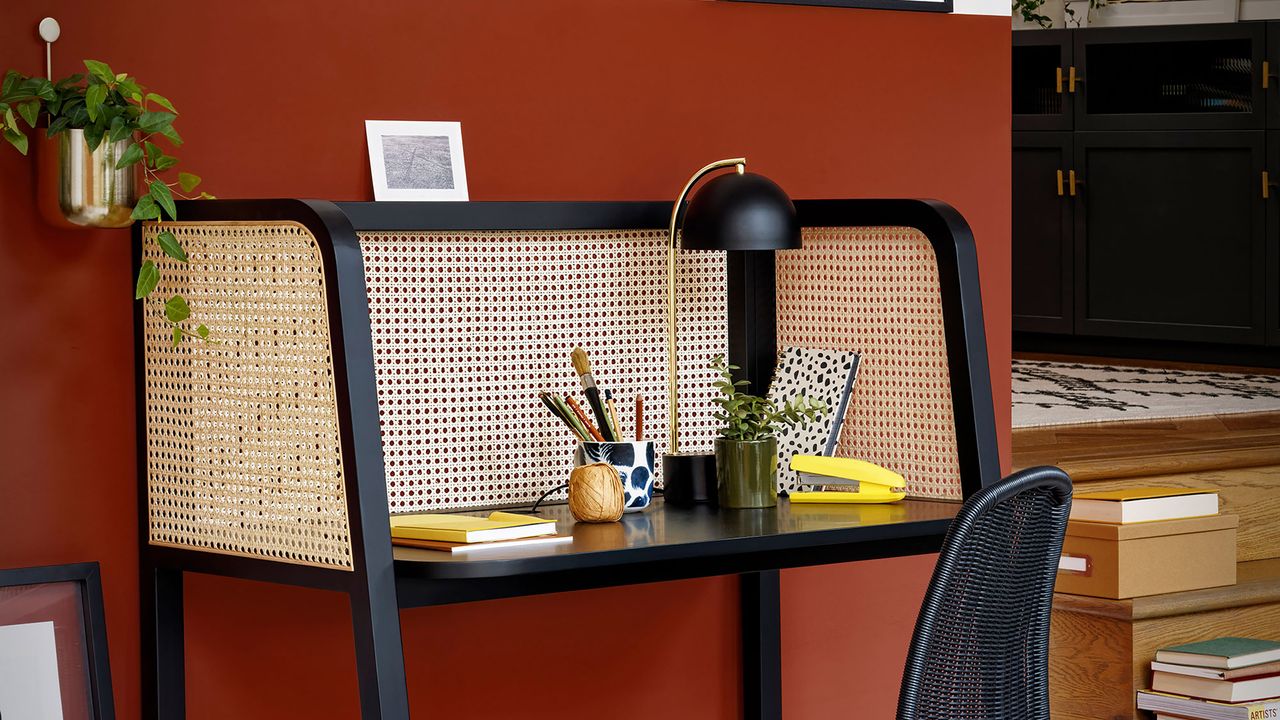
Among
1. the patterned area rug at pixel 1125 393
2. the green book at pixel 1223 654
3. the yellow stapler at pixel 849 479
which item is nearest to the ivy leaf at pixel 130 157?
the yellow stapler at pixel 849 479

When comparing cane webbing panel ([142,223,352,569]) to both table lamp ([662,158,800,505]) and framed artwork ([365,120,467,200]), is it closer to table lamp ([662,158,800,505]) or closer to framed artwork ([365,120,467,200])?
framed artwork ([365,120,467,200])

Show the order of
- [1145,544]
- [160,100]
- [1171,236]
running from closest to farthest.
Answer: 1. [160,100]
2. [1145,544]
3. [1171,236]

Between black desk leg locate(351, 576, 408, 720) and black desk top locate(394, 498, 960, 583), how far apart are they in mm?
51

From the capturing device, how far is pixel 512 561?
75.0 inches

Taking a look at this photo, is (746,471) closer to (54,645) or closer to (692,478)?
(692,478)

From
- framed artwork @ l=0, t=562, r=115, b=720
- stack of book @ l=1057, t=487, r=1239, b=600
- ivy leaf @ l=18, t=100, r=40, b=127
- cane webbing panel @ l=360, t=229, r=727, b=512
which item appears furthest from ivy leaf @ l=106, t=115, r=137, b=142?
stack of book @ l=1057, t=487, r=1239, b=600

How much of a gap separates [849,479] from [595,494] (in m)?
0.44

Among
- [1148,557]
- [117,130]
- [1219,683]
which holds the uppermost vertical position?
[117,130]

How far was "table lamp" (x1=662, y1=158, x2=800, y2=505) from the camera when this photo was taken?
2357 millimetres

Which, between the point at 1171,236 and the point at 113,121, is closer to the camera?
the point at 113,121

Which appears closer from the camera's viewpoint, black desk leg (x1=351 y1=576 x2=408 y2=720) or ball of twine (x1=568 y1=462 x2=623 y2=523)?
black desk leg (x1=351 y1=576 x2=408 y2=720)

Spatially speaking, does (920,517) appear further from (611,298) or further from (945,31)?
(945,31)

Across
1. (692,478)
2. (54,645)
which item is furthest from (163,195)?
(692,478)

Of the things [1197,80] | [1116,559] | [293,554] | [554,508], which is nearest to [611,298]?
[554,508]
